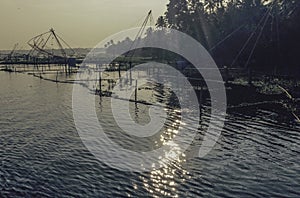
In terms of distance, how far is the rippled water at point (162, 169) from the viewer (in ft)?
56.6

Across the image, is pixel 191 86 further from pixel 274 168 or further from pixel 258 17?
pixel 274 168

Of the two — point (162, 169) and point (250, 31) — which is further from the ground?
point (250, 31)

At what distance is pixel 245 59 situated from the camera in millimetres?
63438

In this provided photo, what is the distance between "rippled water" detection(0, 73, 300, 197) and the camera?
17250 mm

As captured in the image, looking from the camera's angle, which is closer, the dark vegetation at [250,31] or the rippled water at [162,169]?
the rippled water at [162,169]

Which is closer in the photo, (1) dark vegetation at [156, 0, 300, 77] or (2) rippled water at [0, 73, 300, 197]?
(2) rippled water at [0, 73, 300, 197]

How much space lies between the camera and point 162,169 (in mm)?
20156

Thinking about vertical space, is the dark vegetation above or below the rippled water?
above

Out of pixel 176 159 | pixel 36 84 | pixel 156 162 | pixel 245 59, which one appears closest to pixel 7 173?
pixel 156 162

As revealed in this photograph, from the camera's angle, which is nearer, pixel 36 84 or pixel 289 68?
pixel 289 68

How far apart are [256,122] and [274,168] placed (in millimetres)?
11635

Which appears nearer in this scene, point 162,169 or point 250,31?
point 162,169

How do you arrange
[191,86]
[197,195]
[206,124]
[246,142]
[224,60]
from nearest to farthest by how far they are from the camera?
1. [197,195]
2. [246,142]
3. [206,124]
4. [191,86]
5. [224,60]

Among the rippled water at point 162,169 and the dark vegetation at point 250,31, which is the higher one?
the dark vegetation at point 250,31
